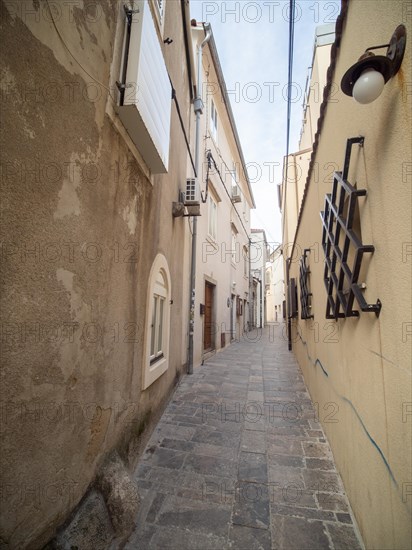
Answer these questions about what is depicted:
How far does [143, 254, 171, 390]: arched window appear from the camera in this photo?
336cm

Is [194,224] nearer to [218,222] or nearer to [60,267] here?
[218,222]

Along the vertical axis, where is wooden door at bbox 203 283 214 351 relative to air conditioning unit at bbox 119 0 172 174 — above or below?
below

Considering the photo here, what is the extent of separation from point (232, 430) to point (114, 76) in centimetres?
430

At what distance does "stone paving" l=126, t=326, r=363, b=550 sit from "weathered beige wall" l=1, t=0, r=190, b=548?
1.94 ft

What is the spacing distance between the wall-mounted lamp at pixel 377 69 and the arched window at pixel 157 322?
280cm

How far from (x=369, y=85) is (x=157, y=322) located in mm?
3547

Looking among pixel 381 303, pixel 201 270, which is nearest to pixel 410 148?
pixel 381 303

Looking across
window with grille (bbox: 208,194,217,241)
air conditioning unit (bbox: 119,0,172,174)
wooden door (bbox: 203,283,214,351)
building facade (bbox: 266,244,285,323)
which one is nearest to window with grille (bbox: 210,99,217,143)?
window with grille (bbox: 208,194,217,241)

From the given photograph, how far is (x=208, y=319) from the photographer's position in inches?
351

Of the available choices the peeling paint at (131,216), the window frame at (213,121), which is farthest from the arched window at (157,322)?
the window frame at (213,121)

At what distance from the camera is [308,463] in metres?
2.86

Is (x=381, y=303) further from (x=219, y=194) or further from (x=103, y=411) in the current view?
(x=219, y=194)

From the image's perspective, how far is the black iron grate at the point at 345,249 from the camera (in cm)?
180

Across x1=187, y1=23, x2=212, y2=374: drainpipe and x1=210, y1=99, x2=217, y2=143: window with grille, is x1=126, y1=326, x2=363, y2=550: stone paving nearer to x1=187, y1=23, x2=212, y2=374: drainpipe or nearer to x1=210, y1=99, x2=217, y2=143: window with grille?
x1=187, y1=23, x2=212, y2=374: drainpipe
